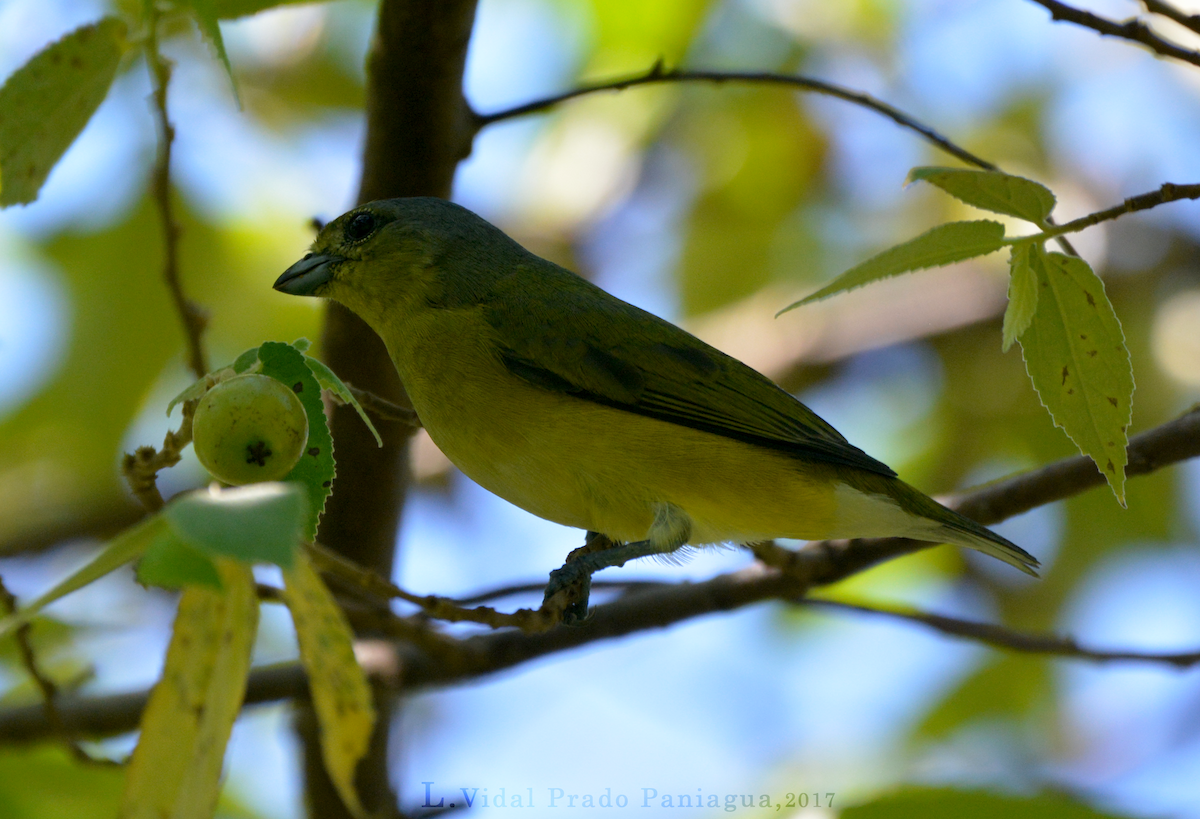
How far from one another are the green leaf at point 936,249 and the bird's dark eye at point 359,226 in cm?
230

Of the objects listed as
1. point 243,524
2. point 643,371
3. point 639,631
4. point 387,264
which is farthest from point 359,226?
point 243,524

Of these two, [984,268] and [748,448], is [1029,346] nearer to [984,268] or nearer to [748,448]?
[748,448]

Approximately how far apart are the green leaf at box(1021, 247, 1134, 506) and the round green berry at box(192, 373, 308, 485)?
1.41m

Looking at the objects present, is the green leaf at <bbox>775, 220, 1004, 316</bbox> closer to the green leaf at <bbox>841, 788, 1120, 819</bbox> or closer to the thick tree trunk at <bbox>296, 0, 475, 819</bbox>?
the green leaf at <bbox>841, 788, 1120, 819</bbox>

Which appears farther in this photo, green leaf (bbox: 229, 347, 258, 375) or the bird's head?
the bird's head

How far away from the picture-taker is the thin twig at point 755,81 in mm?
3189

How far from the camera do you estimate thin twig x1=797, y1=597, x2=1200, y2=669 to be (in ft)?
11.4

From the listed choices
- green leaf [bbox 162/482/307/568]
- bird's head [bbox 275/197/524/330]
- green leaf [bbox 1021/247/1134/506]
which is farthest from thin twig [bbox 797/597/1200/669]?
green leaf [bbox 162/482/307/568]

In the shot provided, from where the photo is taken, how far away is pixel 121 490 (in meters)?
5.75

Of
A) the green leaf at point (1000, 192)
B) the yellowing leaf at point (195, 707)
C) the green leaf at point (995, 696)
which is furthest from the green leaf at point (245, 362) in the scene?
the green leaf at point (995, 696)

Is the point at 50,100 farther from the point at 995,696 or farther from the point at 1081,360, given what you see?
the point at 995,696

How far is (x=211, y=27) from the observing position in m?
1.88

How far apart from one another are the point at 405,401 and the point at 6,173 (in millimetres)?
2135

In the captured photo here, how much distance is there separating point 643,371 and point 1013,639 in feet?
5.04
